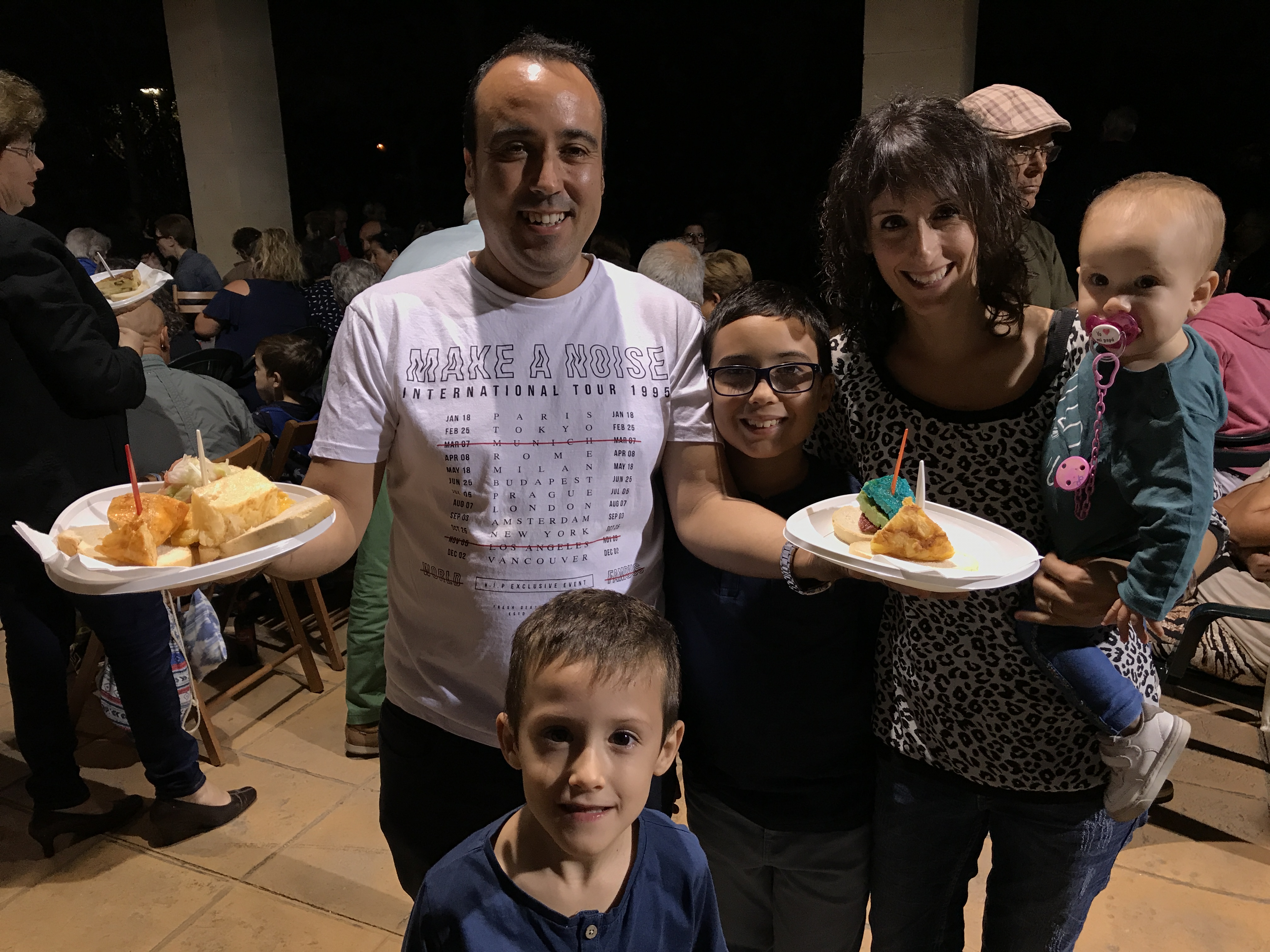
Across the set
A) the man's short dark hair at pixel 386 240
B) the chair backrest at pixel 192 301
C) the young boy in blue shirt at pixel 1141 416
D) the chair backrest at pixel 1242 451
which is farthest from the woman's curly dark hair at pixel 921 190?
the man's short dark hair at pixel 386 240

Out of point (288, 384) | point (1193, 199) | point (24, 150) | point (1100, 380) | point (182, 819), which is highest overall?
point (24, 150)

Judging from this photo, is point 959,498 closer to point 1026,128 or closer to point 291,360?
point 1026,128

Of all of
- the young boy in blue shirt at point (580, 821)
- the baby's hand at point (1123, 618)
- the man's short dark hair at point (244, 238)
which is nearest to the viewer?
the young boy in blue shirt at point (580, 821)

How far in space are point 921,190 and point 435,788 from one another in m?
1.33

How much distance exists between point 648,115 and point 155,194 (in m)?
6.92

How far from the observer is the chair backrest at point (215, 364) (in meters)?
4.22

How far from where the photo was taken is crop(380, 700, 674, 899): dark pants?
161 centimetres

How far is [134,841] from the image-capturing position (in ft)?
10.0

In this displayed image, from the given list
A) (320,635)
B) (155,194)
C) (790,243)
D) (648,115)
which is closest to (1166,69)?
(790,243)

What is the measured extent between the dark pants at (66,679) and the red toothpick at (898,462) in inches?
71.1

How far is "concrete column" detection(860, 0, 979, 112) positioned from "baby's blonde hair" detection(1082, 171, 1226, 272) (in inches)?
179

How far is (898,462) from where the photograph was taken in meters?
1.36

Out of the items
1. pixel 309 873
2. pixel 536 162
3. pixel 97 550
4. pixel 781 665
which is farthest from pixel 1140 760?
pixel 309 873

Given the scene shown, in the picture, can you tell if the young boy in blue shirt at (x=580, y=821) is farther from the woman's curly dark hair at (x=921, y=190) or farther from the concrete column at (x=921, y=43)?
the concrete column at (x=921, y=43)
